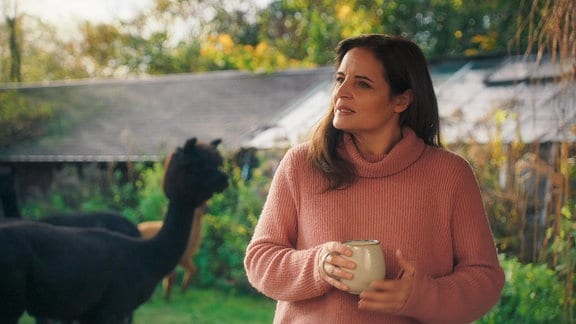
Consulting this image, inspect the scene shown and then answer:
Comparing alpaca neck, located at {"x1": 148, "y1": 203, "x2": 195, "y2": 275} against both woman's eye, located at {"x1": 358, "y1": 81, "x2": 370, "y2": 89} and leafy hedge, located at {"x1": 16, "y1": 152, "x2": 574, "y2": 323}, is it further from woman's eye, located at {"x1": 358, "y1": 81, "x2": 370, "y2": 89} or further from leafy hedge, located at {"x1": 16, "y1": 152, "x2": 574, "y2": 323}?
woman's eye, located at {"x1": 358, "y1": 81, "x2": 370, "y2": 89}

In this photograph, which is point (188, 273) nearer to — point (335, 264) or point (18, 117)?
point (18, 117)

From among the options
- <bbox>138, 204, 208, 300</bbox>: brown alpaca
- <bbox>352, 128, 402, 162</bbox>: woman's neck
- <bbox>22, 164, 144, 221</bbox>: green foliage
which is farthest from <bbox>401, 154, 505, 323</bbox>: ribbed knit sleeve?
<bbox>22, 164, 144, 221</bbox>: green foliage

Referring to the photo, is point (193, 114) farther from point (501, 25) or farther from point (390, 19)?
point (501, 25)

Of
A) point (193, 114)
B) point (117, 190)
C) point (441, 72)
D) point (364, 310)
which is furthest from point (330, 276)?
point (441, 72)

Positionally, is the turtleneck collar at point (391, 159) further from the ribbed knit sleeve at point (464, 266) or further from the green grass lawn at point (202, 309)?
the green grass lawn at point (202, 309)

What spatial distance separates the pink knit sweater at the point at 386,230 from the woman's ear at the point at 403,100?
7cm

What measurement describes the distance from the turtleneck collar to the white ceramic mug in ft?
0.80

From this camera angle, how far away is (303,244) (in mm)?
1450

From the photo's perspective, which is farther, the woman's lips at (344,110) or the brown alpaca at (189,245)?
the brown alpaca at (189,245)

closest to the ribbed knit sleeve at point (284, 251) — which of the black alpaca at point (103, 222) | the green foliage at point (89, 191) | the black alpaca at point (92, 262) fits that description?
the black alpaca at point (92, 262)

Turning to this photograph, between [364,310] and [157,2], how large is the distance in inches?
206

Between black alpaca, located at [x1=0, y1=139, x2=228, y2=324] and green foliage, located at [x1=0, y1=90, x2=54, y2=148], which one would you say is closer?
black alpaca, located at [x1=0, y1=139, x2=228, y2=324]

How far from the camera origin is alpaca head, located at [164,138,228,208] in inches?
131

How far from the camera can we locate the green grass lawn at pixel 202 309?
403cm
